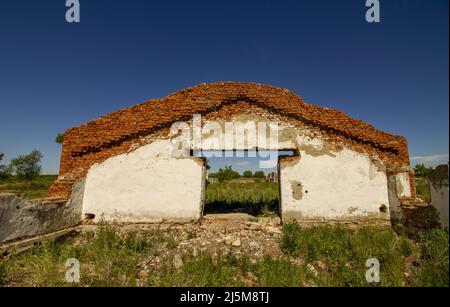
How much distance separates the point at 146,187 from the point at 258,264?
3.81m

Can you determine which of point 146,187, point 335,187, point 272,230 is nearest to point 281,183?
point 272,230

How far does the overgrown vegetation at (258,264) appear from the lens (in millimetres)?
3953

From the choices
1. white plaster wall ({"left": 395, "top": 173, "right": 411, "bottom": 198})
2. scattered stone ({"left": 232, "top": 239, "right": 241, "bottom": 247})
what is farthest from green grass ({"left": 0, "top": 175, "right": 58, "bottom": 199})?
white plaster wall ({"left": 395, "top": 173, "right": 411, "bottom": 198})

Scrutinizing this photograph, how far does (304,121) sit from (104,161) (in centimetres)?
581

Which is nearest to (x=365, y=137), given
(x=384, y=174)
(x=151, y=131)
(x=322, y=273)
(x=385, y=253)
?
(x=384, y=174)

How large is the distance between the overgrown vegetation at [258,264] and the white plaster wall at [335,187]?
83 cm

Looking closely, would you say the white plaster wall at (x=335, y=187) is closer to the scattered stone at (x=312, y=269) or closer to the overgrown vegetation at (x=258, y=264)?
the overgrown vegetation at (x=258, y=264)

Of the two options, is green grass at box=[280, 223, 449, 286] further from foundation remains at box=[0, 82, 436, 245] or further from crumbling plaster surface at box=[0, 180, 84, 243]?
crumbling plaster surface at box=[0, 180, 84, 243]

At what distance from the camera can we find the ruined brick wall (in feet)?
22.6

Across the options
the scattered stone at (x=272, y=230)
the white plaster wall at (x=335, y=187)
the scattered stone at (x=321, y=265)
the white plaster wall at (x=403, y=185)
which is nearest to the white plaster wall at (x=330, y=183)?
the white plaster wall at (x=335, y=187)

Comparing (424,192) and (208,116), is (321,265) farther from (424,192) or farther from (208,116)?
(424,192)

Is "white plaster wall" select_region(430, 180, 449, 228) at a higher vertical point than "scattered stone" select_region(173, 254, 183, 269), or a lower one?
higher

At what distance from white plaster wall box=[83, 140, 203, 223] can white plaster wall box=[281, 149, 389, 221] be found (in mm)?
2579

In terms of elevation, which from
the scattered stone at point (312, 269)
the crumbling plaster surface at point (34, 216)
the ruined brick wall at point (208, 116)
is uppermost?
the ruined brick wall at point (208, 116)
